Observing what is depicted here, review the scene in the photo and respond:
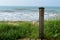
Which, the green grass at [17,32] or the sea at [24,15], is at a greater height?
the sea at [24,15]

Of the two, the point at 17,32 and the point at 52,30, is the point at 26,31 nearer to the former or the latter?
the point at 17,32

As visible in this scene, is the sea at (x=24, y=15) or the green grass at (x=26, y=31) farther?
the sea at (x=24, y=15)

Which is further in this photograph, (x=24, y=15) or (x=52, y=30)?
(x=24, y=15)

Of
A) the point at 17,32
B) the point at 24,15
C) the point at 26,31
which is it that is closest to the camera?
the point at 17,32

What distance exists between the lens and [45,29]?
5844mm

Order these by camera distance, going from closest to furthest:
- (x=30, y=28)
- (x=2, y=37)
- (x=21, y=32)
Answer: (x=2, y=37) → (x=21, y=32) → (x=30, y=28)

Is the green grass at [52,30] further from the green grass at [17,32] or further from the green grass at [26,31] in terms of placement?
the green grass at [17,32]

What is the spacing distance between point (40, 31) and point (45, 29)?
376mm

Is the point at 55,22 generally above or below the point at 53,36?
above

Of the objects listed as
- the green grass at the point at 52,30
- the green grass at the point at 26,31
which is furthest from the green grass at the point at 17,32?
the green grass at the point at 52,30

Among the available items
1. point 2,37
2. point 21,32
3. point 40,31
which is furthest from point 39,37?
point 2,37

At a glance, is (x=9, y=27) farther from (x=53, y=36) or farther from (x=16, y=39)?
(x=53, y=36)

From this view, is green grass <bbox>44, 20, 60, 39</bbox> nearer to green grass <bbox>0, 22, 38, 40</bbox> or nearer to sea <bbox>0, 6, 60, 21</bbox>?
green grass <bbox>0, 22, 38, 40</bbox>

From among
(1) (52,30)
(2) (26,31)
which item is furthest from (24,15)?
(1) (52,30)
